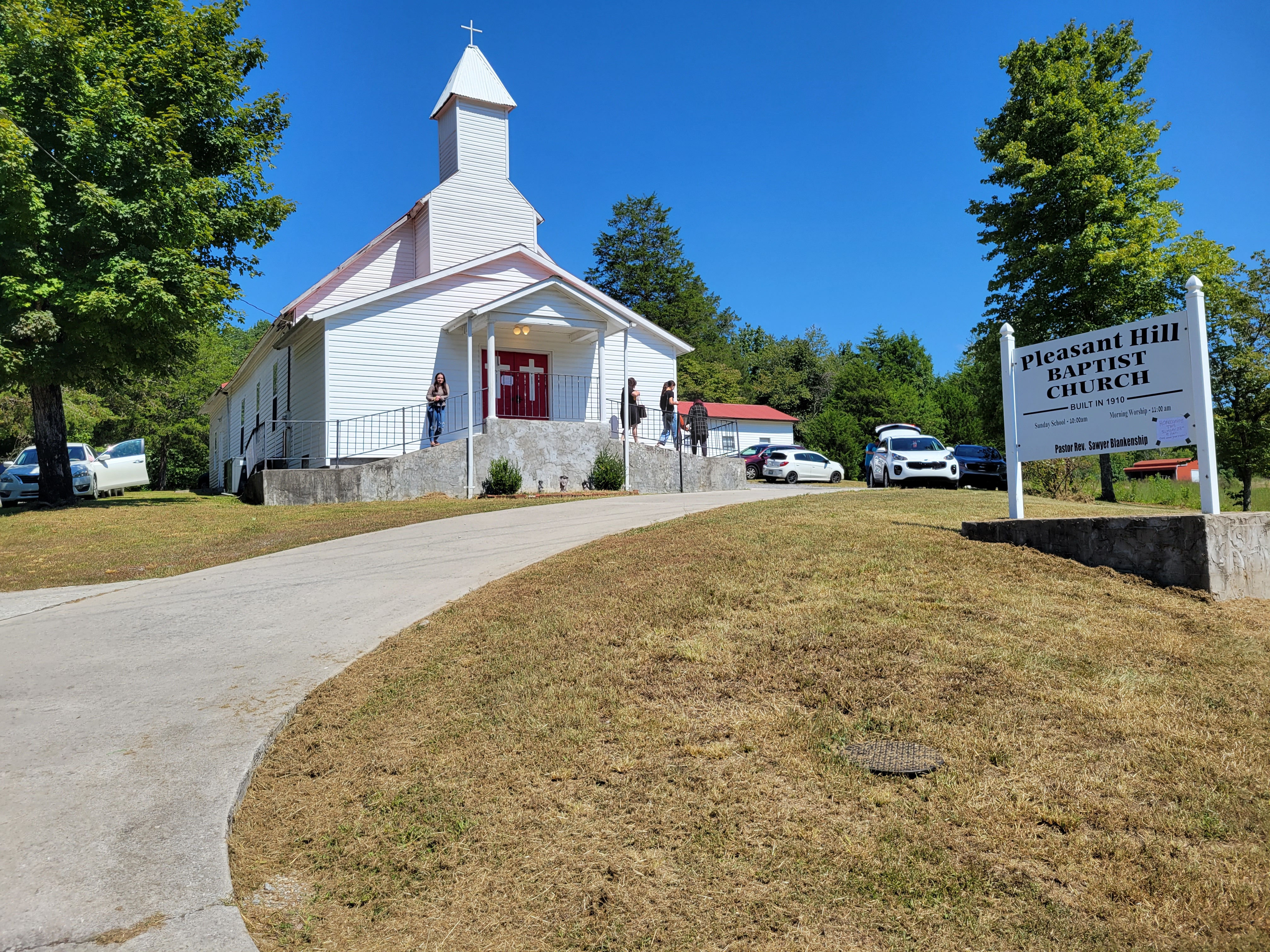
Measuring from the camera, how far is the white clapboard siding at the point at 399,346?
19734mm

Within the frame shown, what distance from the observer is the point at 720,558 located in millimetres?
7285

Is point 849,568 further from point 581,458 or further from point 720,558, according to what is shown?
point 581,458

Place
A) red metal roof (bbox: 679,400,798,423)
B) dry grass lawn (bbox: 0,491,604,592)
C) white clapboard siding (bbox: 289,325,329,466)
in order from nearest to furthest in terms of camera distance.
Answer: dry grass lawn (bbox: 0,491,604,592)
white clapboard siding (bbox: 289,325,329,466)
red metal roof (bbox: 679,400,798,423)

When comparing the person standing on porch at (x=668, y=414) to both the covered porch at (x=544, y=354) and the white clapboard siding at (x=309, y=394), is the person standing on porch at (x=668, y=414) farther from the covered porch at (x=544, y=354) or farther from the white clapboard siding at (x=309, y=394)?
the white clapboard siding at (x=309, y=394)

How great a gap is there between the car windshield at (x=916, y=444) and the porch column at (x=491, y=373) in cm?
1064

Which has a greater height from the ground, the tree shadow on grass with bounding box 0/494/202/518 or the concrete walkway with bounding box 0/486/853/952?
the tree shadow on grass with bounding box 0/494/202/518

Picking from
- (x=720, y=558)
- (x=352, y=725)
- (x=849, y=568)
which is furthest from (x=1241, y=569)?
(x=352, y=725)

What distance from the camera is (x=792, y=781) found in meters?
3.74

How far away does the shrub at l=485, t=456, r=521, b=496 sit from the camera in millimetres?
17703

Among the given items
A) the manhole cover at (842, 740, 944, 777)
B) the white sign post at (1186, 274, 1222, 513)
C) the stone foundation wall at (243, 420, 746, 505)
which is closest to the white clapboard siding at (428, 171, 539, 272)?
the stone foundation wall at (243, 420, 746, 505)

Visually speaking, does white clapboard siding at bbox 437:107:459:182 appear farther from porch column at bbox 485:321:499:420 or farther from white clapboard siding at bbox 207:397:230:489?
white clapboard siding at bbox 207:397:230:489

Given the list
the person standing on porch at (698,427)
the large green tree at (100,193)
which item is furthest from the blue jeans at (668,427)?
the large green tree at (100,193)

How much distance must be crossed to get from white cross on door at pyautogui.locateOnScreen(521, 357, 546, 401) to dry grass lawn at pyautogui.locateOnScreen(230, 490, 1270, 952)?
53.6 feet

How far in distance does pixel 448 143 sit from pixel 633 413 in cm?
1054
